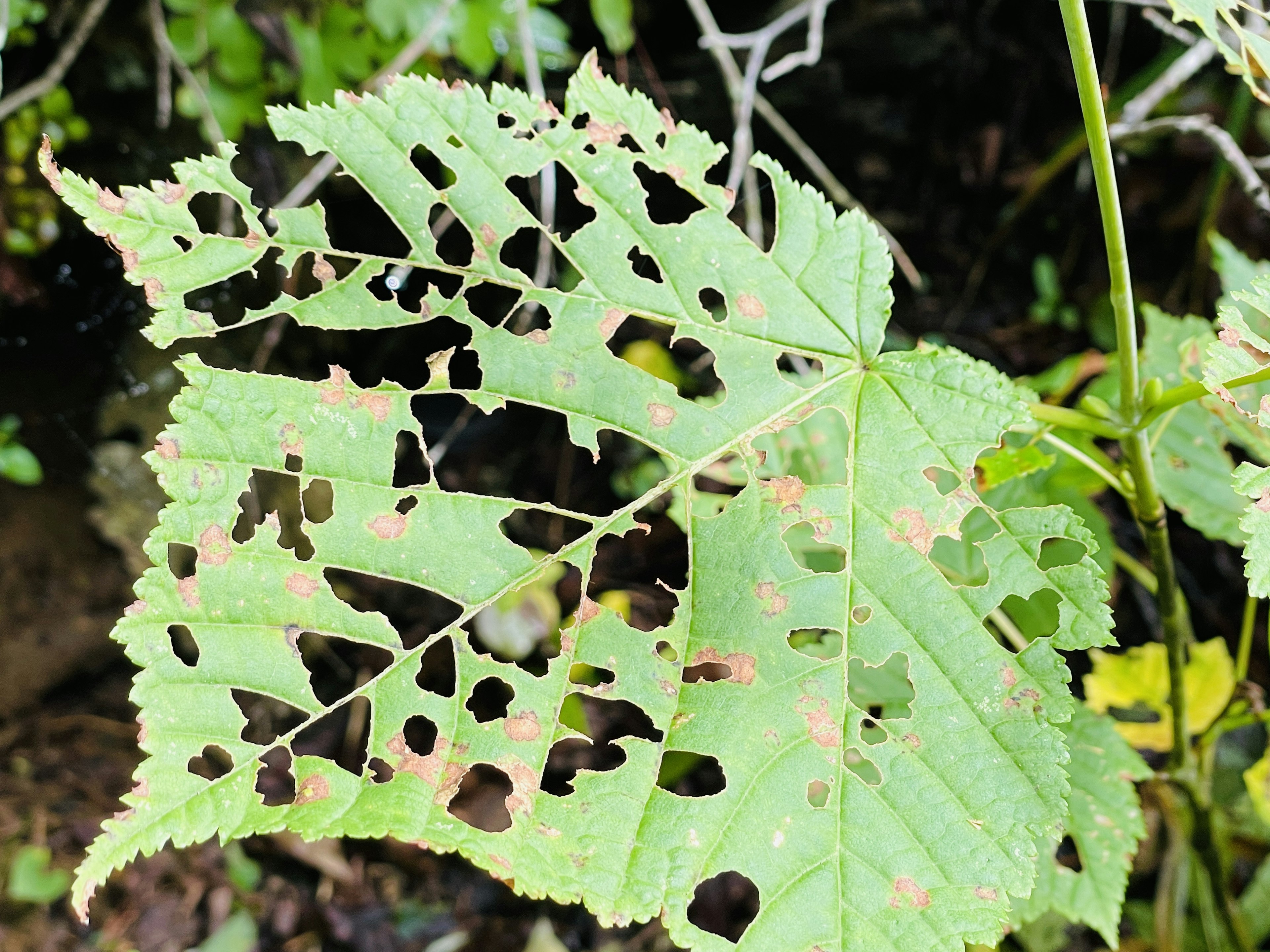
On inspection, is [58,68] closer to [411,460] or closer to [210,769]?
[411,460]

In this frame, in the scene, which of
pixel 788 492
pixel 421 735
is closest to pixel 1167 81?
pixel 788 492

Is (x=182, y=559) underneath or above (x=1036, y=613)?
underneath

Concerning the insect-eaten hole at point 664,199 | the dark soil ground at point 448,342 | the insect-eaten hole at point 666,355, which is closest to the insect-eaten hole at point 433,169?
the dark soil ground at point 448,342

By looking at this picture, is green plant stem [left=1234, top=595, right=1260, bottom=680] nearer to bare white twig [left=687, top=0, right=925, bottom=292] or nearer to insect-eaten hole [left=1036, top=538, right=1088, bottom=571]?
insect-eaten hole [left=1036, top=538, right=1088, bottom=571]

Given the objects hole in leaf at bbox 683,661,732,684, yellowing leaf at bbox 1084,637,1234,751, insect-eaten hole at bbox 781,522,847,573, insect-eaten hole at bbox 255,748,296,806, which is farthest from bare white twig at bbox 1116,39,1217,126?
insect-eaten hole at bbox 255,748,296,806

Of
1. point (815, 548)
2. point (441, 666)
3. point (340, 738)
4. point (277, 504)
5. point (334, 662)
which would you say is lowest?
point (340, 738)

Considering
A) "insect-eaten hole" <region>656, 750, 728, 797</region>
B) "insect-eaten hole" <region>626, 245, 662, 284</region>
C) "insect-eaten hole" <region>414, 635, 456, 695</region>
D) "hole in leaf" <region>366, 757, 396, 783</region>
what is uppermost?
"insect-eaten hole" <region>626, 245, 662, 284</region>

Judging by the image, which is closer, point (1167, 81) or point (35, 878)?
point (1167, 81)
